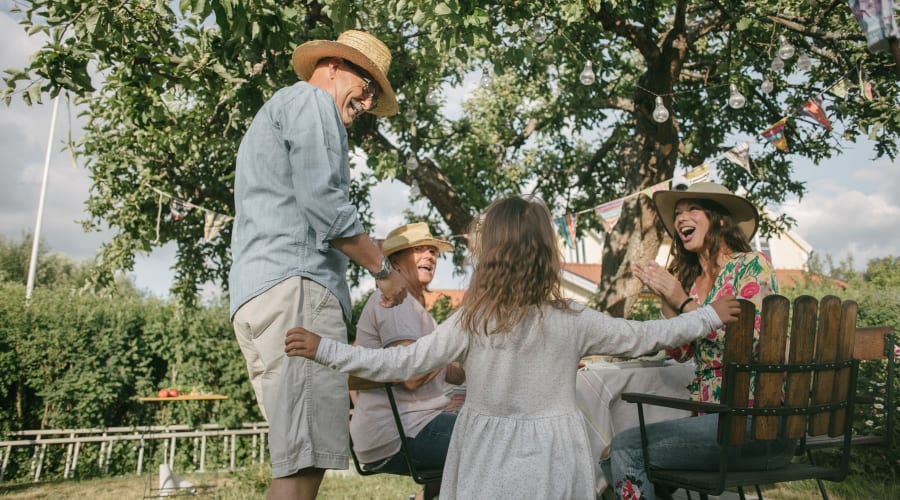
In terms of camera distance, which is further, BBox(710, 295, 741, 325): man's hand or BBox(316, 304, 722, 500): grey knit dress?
BBox(710, 295, 741, 325): man's hand

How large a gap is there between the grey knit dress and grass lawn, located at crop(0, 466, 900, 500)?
3848mm

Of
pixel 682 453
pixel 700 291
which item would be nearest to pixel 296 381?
pixel 682 453

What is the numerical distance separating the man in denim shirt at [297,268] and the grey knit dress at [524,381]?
23 cm

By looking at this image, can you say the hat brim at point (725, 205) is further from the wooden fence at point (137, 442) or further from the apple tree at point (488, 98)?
the wooden fence at point (137, 442)

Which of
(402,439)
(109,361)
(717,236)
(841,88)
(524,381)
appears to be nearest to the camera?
(524,381)

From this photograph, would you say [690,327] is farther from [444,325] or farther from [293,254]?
[293,254]

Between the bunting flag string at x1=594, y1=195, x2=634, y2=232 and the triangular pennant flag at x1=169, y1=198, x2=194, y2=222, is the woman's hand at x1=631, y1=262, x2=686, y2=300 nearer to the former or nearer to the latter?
the bunting flag string at x1=594, y1=195, x2=634, y2=232

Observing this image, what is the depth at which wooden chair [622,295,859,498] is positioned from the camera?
2139 millimetres

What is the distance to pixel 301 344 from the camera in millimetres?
1913

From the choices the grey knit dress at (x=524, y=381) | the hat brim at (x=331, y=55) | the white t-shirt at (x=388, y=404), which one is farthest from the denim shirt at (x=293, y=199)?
the white t-shirt at (x=388, y=404)

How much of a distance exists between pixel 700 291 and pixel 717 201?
0.40 m

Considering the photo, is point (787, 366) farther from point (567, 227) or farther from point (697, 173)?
point (567, 227)

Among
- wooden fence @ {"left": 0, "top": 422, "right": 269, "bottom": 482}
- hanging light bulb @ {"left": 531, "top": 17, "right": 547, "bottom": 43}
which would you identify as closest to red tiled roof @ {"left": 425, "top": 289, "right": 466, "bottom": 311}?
hanging light bulb @ {"left": 531, "top": 17, "right": 547, "bottom": 43}

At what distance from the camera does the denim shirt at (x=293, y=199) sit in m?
2.20
